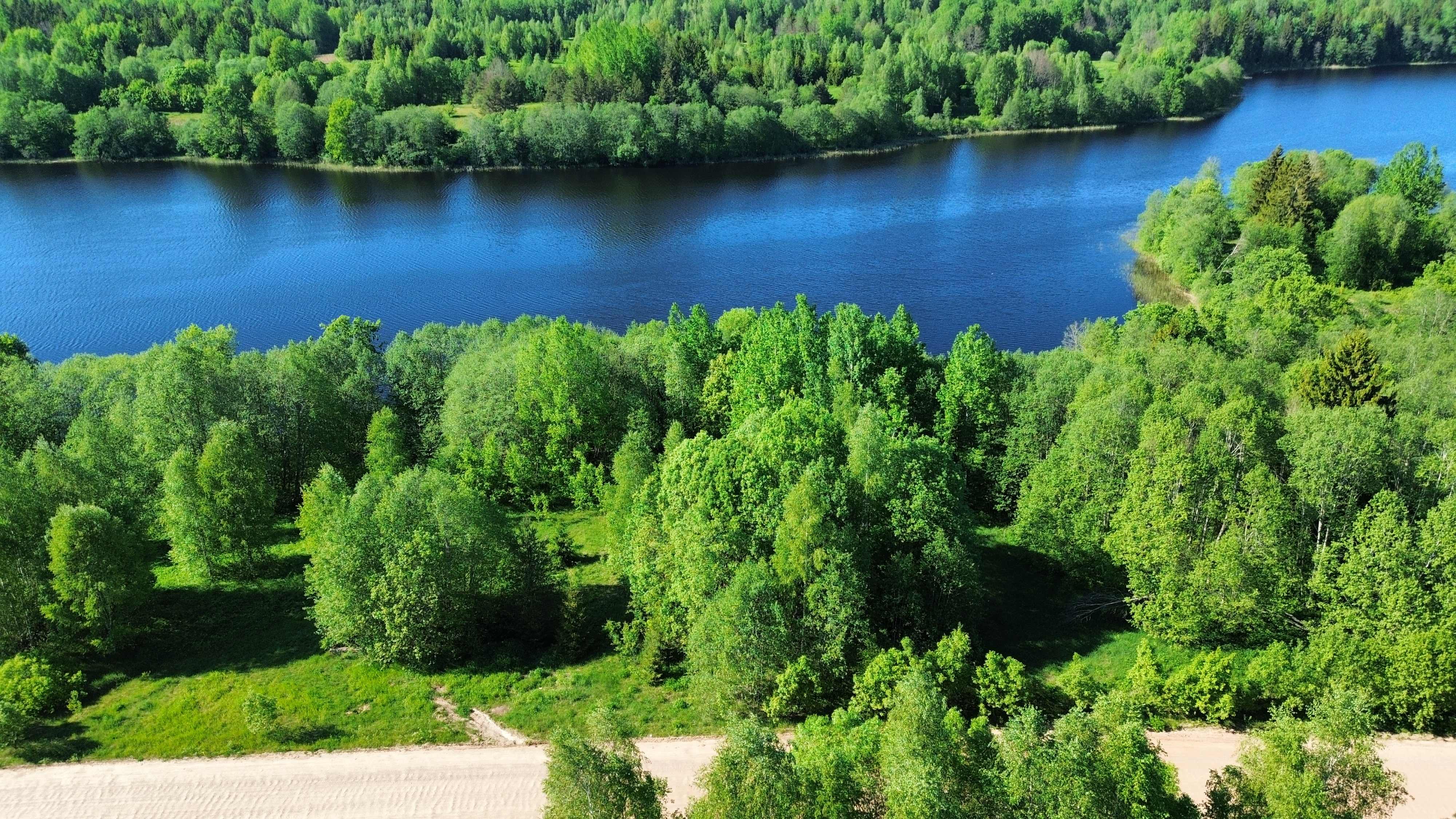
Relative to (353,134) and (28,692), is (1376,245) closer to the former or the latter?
(28,692)

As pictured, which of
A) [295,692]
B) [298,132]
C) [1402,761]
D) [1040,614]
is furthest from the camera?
[298,132]

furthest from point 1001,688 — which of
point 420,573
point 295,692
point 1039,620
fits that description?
point 295,692

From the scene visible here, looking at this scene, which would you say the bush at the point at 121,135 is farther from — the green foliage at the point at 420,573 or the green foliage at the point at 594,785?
the green foliage at the point at 594,785

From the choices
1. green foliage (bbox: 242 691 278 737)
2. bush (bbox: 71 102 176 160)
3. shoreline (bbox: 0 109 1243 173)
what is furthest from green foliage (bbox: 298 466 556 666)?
bush (bbox: 71 102 176 160)

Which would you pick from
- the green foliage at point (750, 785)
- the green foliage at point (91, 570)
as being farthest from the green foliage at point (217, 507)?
the green foliage at point (750, 785)

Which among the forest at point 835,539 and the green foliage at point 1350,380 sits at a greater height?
the green foliage at point 1350,380
